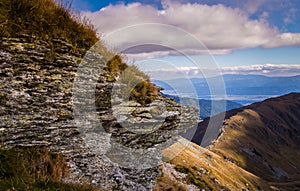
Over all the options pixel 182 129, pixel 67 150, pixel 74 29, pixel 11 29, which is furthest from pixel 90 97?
pixel 182 129

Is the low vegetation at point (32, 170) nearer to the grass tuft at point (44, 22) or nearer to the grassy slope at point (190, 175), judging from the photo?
the grass tuft at point (44, 22)

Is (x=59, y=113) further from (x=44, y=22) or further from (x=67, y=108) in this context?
(x=44, y=22)

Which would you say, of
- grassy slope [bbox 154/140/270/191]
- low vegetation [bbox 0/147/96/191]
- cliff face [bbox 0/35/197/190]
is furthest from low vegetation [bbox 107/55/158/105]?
grassy slope [bbox 154/140/270/191]

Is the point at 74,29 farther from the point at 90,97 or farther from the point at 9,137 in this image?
the point at 9,137

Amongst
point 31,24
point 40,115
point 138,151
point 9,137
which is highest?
point 31,24

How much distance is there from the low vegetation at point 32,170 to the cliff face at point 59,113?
335 millimetres

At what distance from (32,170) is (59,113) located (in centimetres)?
247

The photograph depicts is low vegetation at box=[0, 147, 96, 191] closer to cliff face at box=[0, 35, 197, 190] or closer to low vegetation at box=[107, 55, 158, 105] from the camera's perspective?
cliff face at box=[0, 35, 197, 190]

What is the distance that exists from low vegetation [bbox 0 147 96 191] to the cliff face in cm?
34

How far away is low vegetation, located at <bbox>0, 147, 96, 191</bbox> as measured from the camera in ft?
28.6

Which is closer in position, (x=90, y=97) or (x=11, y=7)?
(x=11, y=7)

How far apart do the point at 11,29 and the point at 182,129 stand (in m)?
10.2

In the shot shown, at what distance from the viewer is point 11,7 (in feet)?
36.6

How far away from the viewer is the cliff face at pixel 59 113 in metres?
10.3
